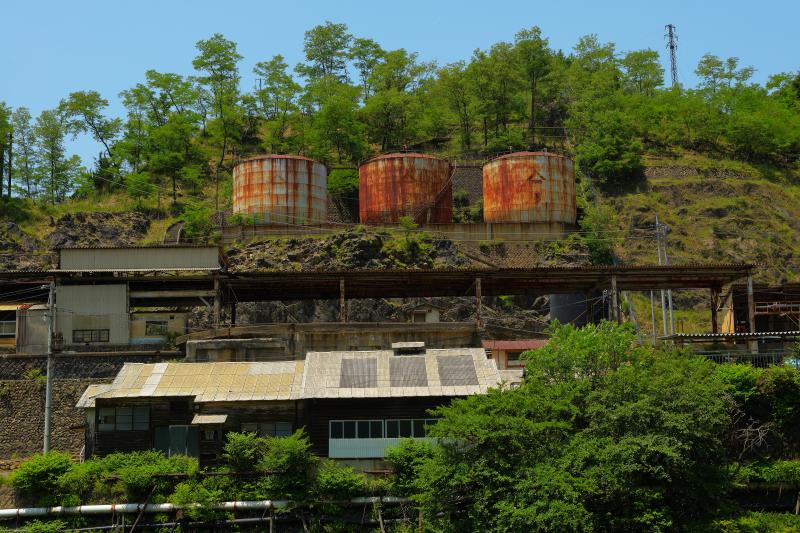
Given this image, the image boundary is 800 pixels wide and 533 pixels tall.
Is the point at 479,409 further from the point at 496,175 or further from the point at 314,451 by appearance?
the point at 496,175

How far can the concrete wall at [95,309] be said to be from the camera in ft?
169

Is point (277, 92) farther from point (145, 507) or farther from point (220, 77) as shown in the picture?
point (145, 507)

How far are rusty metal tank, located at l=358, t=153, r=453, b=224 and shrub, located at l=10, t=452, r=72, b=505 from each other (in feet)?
143

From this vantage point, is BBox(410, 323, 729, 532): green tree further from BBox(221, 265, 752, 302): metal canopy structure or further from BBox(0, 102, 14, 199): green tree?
BBox(0, 102, 14, 199): green tree

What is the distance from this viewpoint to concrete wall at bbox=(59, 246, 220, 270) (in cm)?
5219

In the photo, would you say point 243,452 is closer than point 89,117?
Yes

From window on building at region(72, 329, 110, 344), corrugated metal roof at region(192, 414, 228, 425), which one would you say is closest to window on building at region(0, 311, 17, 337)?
window on building at region(72, 329, 110, 344)

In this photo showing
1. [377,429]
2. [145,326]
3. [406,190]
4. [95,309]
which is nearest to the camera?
[377,429]

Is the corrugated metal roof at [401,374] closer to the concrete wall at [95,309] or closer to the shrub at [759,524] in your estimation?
the shrub at [759,524]

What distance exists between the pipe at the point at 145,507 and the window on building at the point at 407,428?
380cm

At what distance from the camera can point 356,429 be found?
3853cm

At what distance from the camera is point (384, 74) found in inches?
4210

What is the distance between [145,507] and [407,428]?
10.2 meters

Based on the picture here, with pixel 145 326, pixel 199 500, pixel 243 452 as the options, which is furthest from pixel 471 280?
pixel 199 500
